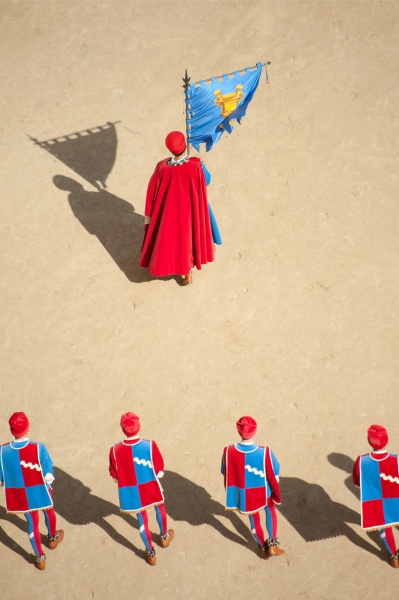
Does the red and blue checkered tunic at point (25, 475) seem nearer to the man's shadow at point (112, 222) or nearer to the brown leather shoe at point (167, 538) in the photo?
the brown leather shoe at point (167, 538)

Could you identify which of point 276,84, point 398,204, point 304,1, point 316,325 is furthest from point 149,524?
point 304,1

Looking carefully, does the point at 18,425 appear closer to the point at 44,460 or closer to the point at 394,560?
the point at 44,460

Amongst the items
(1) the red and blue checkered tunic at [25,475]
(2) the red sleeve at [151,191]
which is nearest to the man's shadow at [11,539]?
(1) the red and blue checkered tunic at [25,475]

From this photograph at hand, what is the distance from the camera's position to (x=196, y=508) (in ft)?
27.2

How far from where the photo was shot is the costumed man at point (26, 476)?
7.58 metres

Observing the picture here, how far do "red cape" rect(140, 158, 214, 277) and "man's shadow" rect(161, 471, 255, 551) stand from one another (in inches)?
91.3

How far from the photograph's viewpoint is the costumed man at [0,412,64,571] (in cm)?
758

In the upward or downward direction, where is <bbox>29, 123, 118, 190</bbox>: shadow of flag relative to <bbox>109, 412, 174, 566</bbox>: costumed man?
upward

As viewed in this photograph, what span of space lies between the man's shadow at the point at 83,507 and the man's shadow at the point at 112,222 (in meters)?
2.51

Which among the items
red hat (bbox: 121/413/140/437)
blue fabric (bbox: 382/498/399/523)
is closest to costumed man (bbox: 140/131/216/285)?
red hat (bbox: 121/413/140/437)

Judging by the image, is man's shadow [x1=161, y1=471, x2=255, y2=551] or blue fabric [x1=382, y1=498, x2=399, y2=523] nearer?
blue fabric [x1=382, y1=498, x2=399, y2=523]

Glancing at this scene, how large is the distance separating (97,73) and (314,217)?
3734mm

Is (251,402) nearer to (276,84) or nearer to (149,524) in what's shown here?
(149,524)

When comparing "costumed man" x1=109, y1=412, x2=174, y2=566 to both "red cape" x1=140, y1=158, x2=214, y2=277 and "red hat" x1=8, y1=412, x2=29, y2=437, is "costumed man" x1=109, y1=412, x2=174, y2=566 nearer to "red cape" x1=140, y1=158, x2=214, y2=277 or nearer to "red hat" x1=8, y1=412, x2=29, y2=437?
"red hat" x1=8, y1=412, x2=29, y2=437
